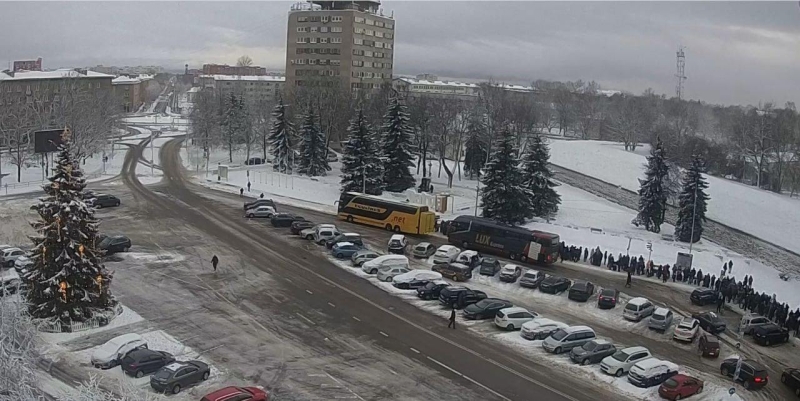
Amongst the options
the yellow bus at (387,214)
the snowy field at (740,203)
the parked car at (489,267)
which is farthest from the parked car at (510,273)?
the snowy field at (740,203)

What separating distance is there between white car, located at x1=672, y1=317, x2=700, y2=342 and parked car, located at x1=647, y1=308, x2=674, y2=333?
21.3 inches

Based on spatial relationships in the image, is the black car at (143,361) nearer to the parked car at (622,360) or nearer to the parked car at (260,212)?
the parked car at (622,360)

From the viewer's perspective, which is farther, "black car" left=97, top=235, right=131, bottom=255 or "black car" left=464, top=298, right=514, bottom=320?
"black car" left=97, top=235, right=131, bottom=255

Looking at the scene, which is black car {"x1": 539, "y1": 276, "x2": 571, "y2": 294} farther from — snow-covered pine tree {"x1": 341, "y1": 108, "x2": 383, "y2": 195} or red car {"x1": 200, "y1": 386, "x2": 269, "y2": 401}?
snow-covered pine tree {"x1": 341, "y1": 108, "x2": 383, "y2": 195}

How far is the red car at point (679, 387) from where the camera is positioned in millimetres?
21625

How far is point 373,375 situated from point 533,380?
16.7 feet

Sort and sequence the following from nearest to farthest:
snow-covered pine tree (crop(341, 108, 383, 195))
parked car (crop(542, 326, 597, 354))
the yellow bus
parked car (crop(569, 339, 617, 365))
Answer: parked car (crop(569, 339, 617, 365))
parked car (crop(542, 326, 597, 354))
the yellow bus
snow-covered pine tree (crop(341, 108, 383, 195))

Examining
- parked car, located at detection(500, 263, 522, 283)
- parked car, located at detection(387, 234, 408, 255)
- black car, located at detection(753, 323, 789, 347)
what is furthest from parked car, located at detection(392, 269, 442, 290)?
black car, located at detection(753, 323, 789, 347)

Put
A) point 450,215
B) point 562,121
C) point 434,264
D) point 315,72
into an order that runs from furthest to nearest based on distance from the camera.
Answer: point 562,121 < point 315,72 < point 450,215 < point 434,264

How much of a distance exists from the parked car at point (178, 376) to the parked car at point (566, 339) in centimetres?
1167

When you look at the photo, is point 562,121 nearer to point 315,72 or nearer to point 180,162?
point 315,72

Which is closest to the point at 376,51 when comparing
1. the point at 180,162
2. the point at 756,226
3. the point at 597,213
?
the point at 180,162

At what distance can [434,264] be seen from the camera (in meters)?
35.5

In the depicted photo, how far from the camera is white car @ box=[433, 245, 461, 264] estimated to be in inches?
1415
